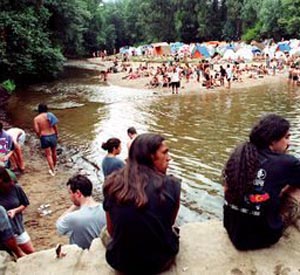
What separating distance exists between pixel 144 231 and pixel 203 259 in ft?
2.39

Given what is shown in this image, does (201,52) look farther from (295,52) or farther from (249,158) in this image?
(249,158)

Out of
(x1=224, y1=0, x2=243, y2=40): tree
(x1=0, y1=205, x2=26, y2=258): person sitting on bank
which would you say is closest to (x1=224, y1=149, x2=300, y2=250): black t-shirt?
(x1=0, y1=205, x2=26, y2=258): person sitting on bank

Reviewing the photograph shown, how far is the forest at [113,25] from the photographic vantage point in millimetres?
24000

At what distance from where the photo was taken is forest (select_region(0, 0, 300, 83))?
24.0 metres

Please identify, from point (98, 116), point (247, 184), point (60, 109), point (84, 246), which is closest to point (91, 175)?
point (84, 246)

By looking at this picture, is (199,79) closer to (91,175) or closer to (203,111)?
(203,111)

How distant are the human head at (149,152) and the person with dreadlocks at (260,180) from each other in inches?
23.2

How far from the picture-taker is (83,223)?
3732mm

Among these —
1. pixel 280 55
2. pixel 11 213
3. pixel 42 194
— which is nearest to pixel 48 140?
pixel 42 194

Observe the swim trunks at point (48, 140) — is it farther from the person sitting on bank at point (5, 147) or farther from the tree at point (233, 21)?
the tree at point (233, 21)

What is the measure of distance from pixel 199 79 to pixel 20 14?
42.8 feet

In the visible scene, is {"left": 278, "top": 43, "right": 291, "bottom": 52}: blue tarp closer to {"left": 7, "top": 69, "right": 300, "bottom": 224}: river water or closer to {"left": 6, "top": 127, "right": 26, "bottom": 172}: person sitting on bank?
{"left": 7, "top": 69, "right": 300, "bottom": 224}: river water

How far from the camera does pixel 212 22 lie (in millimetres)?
67938

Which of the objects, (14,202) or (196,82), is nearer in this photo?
(14,202)
